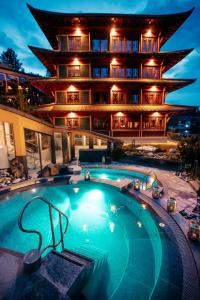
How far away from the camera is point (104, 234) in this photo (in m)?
3.57

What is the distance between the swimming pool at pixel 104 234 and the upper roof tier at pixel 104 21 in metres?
15.3

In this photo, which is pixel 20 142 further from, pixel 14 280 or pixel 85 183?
pixel 14 280

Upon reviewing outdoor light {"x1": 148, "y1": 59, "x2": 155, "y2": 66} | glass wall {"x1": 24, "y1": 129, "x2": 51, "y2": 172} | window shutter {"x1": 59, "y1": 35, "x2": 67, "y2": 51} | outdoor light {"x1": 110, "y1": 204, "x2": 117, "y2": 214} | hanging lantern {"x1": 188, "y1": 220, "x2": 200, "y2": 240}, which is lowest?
outdoor light {"x1": 110, "y1": 204, "x2": 117, "y2": 214}

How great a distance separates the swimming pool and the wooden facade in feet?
34.4

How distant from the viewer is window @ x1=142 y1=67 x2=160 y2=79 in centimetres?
1533

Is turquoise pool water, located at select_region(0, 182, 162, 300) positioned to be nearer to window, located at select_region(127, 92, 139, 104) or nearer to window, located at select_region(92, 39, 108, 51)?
window, located at select_region(127, 92, 139, 104)

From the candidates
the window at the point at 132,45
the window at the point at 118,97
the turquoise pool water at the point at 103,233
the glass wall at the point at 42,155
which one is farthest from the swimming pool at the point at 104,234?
the window at the point at 132,45

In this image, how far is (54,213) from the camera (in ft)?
14.8

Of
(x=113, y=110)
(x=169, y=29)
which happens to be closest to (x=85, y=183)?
(x=113, y=110)

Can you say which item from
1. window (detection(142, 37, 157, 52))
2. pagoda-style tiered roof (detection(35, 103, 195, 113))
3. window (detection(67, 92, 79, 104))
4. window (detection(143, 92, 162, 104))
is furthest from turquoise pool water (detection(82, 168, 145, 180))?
window (detection(142, 37, 157, 52))

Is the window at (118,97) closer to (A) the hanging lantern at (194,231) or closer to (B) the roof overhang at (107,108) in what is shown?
(B) the roof overhang at (107,108)

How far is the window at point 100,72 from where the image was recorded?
15.1 metres

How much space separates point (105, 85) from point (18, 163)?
1200 cm

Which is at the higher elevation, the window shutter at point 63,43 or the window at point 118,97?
the window shutter at point 63,43
